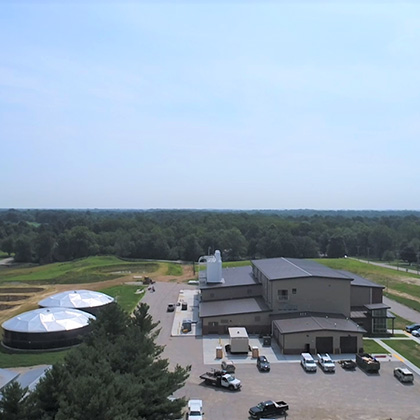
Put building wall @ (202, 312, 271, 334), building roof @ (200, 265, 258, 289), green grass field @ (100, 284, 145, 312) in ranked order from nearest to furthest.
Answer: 1. building wall @ (202, 312, 271, 334)
2. building roof @ (200, 265, 258, 289)
3. green grass field @ (100, 284, 145, 312)

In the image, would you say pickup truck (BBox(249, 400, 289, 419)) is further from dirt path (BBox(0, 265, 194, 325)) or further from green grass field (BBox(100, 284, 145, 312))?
dirt path (BBox(0, 265, 194, 325))

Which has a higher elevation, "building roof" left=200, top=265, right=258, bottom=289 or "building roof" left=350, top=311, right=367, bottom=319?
"building roof" left=200, top=265, right=258, bottom=289

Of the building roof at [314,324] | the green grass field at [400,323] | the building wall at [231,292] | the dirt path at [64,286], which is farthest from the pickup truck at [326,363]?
the dirt path at [64,286]

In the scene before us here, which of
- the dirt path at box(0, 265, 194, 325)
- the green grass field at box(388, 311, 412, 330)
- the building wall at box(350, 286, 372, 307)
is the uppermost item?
the building wall at box(350, 286, 372, 307)

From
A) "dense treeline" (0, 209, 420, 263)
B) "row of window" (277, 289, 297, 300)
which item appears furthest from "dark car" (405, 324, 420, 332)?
"dense treeline" (0, 209, 420, 263)

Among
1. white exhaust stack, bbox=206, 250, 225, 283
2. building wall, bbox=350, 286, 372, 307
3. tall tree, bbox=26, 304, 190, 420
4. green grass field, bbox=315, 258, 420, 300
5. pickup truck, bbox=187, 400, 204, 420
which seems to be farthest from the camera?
green grass field, bbox=315, 258, 420, 300

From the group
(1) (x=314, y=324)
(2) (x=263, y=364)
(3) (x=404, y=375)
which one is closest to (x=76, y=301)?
(2) (x=263, y=364)

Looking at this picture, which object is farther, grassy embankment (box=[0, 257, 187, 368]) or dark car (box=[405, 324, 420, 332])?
grassy embankment (box=[0, 257, 187, 368])
